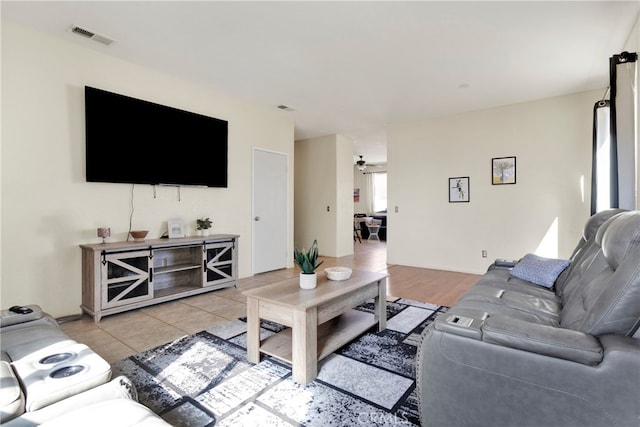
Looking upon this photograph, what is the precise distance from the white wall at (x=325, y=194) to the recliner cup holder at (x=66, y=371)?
5496 millimetres

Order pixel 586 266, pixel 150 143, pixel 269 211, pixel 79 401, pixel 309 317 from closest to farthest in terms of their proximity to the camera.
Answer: pixel 79 401, pixel 309 317, pixel 586 266, pixel 150 143, pixel 269 211

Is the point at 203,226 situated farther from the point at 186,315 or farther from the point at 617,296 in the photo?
the point at 617,296

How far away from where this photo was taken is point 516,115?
4664 mm

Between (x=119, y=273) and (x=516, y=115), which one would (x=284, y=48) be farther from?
(x=516, y=115)

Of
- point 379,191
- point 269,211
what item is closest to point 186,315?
point 269,211

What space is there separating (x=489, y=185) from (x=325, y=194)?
3119 millimetres

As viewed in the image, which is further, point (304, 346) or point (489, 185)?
point (489, 185)

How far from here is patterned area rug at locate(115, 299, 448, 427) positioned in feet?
5.19

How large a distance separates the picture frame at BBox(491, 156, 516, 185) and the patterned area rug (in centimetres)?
337

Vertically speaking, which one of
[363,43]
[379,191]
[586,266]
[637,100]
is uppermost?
[363,43]

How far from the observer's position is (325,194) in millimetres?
6746

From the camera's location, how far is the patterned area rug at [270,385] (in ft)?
5.19

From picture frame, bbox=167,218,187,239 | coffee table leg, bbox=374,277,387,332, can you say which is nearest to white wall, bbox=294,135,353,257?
picture frame, bbox=167,218,187,239

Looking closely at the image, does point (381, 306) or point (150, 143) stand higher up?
point (150, 143)
